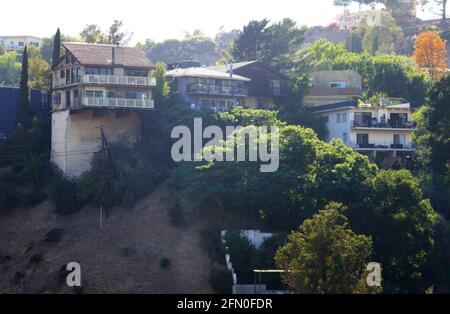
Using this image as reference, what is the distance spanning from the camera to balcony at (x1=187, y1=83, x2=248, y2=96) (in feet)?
288

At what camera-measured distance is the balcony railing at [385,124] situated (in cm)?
8675

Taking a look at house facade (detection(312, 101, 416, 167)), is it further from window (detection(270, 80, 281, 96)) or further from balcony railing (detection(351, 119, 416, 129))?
window (detection(270, 80, 281, 96))

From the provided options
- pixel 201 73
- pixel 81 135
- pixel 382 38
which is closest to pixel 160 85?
pixel 201 73

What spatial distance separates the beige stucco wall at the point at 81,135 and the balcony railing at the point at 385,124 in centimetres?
Result: 1927

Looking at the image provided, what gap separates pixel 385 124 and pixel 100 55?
2530cm

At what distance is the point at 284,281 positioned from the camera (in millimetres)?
60219

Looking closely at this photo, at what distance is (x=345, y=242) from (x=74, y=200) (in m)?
25.3

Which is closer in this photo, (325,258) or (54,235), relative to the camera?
(325,258)

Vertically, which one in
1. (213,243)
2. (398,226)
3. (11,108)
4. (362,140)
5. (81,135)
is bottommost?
(213,243)

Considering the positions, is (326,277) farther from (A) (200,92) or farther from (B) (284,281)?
(A) (200,92)

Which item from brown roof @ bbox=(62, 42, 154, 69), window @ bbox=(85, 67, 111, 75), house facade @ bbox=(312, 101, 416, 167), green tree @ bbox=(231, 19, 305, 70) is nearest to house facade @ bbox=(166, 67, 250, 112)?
brown roof @ bbox=(62, 42, 154, 69)

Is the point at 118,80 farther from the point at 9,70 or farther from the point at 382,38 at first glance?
the point at 382,38

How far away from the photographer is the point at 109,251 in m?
68.4

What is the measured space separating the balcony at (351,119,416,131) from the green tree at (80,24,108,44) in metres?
28.0
